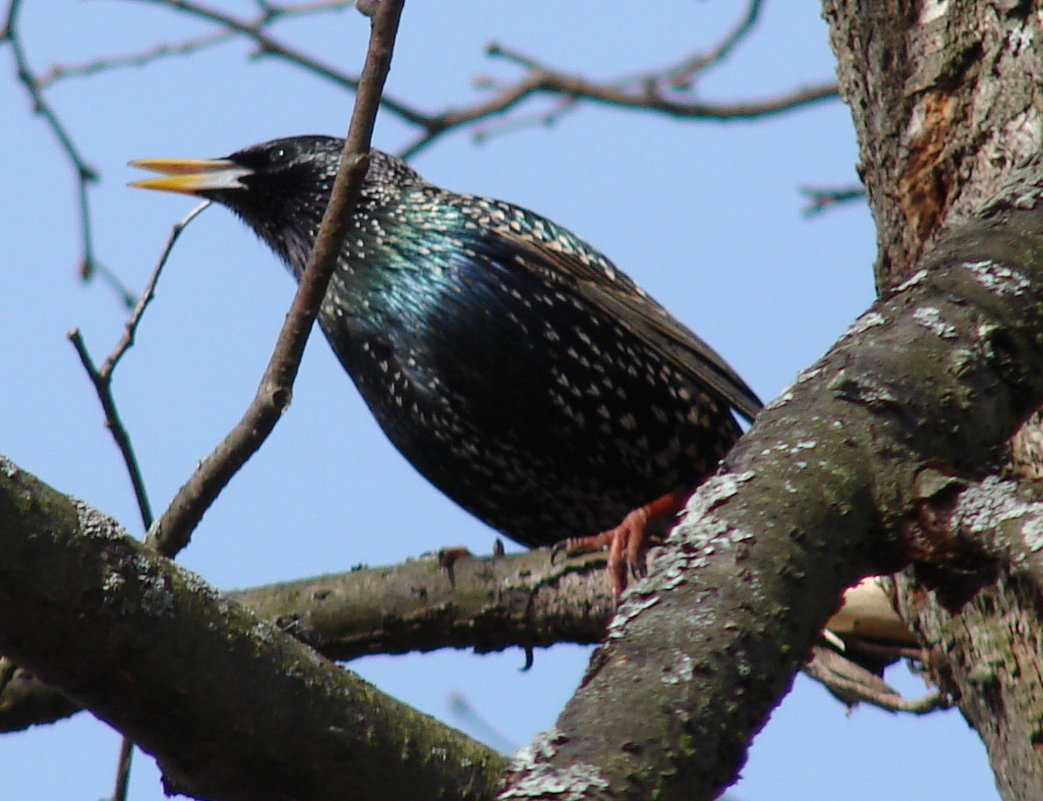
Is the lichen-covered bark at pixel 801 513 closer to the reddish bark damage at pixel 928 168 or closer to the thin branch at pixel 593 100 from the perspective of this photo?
the reddish bark damage at pixel 928 168

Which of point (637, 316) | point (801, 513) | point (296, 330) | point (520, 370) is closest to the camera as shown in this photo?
point (801, 513)

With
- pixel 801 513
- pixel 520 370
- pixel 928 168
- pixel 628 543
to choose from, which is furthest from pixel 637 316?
pixel 801 513

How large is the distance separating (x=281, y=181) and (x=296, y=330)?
2419 mm

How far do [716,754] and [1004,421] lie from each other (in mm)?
648

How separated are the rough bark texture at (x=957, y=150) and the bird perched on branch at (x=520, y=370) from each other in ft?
3.08

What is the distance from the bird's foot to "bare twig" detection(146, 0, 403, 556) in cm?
105

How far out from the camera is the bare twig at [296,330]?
1.91 metres

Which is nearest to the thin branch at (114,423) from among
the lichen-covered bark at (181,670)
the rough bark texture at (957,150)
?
the lichen-covered bark at (181,670)

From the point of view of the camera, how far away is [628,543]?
10.0 ft

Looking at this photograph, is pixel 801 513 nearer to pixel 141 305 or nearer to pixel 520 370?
pixel 141 305

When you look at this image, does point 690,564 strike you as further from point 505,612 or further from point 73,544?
point 505,612

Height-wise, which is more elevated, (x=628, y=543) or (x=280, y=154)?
(x=280, y=154)

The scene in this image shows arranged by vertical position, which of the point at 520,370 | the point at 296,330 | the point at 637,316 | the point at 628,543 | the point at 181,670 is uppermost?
the point at 637,316

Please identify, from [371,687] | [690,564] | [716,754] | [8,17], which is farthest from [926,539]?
[8,17]
